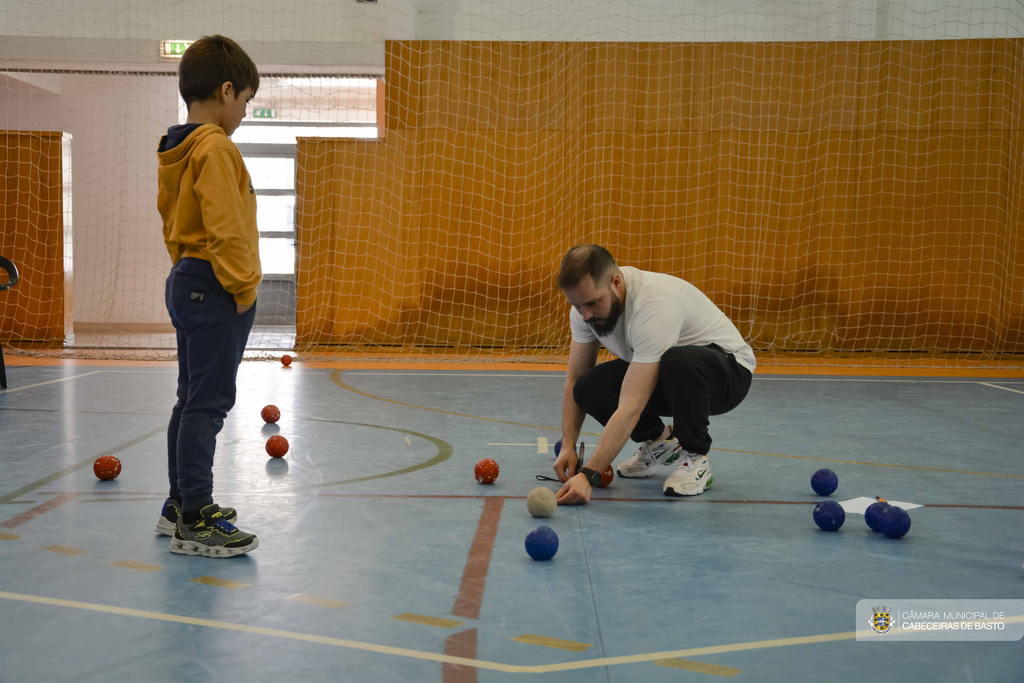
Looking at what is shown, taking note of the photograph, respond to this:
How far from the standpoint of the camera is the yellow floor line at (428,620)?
6.36 ft

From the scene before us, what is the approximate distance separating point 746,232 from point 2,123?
9.57m

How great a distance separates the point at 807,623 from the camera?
1972mm

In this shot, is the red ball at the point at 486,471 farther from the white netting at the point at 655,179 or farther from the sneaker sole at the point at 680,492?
the white netting at the point at 655,179

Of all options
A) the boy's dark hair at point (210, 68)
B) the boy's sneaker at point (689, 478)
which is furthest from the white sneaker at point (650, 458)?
A: the boy's dark hair at point (210, 68)

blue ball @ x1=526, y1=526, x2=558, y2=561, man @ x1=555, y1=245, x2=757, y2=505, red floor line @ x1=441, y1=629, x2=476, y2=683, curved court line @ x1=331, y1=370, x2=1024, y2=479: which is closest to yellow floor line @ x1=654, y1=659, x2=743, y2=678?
red floor line @ x1=441, y1=629, x2=476, y2=683

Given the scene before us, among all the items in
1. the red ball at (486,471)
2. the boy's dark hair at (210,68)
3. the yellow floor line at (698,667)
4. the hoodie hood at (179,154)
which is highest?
the boy's dark hair at (210,68)

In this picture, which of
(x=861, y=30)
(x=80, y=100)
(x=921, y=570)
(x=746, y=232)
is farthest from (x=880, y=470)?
(x=80, y=100)

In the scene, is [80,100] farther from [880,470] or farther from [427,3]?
[880,470]

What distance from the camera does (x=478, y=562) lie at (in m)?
2.39

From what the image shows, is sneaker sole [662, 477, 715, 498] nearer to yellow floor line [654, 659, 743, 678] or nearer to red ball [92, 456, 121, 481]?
yellow floor line [654, 659, 743, 678]

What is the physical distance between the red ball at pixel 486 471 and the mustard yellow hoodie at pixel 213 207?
50.0 inches

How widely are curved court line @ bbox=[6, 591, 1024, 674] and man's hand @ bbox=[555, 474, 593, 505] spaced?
106cm

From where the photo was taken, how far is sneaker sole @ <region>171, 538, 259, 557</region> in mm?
2410

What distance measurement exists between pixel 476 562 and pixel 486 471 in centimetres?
90
